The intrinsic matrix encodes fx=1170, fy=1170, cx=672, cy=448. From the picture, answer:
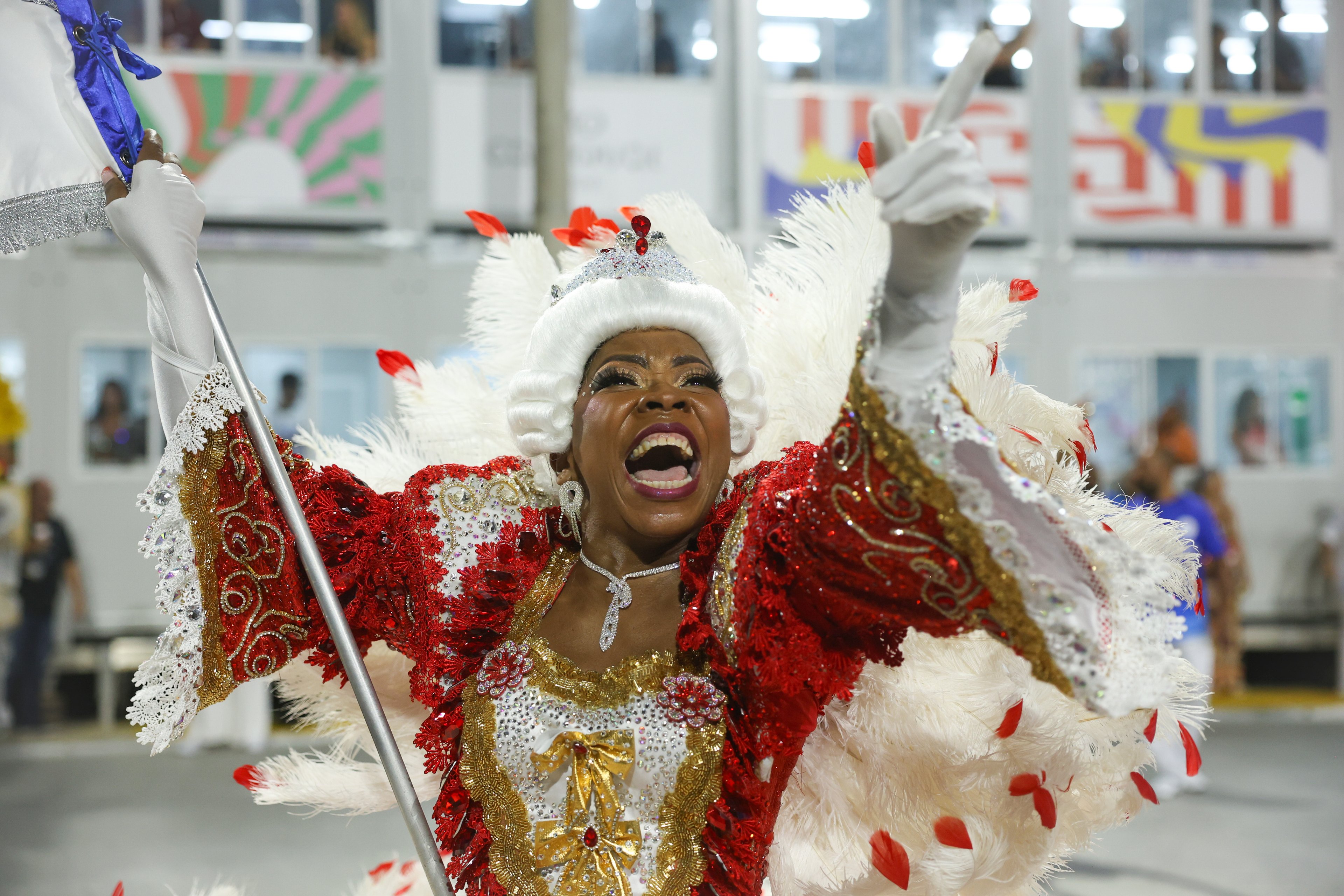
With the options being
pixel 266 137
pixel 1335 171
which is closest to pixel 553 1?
pixel 266 137

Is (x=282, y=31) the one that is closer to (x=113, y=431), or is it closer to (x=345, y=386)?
(x=345, y=386)

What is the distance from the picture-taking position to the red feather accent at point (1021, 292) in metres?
2.05

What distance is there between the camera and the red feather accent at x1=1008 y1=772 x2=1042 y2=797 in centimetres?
202

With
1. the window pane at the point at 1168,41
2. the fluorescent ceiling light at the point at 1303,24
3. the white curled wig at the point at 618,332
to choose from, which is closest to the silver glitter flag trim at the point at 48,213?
the white curled wig at the point at 618,332

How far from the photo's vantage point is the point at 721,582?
1688 mm

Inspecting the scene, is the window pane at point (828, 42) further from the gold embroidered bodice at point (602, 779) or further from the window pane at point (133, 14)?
the gold embroidered bodice at point (602, 779)

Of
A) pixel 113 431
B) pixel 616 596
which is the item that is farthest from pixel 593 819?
pixel 113 431

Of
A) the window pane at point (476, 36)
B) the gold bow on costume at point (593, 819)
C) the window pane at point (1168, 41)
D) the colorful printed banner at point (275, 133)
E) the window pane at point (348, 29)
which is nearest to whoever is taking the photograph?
the gold bow on costume at point (593, 819)

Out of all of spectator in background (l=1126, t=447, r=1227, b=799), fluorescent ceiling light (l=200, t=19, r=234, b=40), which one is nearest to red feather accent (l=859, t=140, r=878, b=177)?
spectator in background (l=1126, t=447, r=1227, b=799)

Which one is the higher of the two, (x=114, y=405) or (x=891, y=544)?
(x=114, y=405)

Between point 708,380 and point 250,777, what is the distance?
129cm

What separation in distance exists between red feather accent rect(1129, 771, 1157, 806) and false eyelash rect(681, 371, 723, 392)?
105 cm

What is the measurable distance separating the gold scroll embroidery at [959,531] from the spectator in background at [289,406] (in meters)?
7.35

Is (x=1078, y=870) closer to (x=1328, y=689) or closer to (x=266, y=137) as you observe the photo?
(x=1328, y=689)
